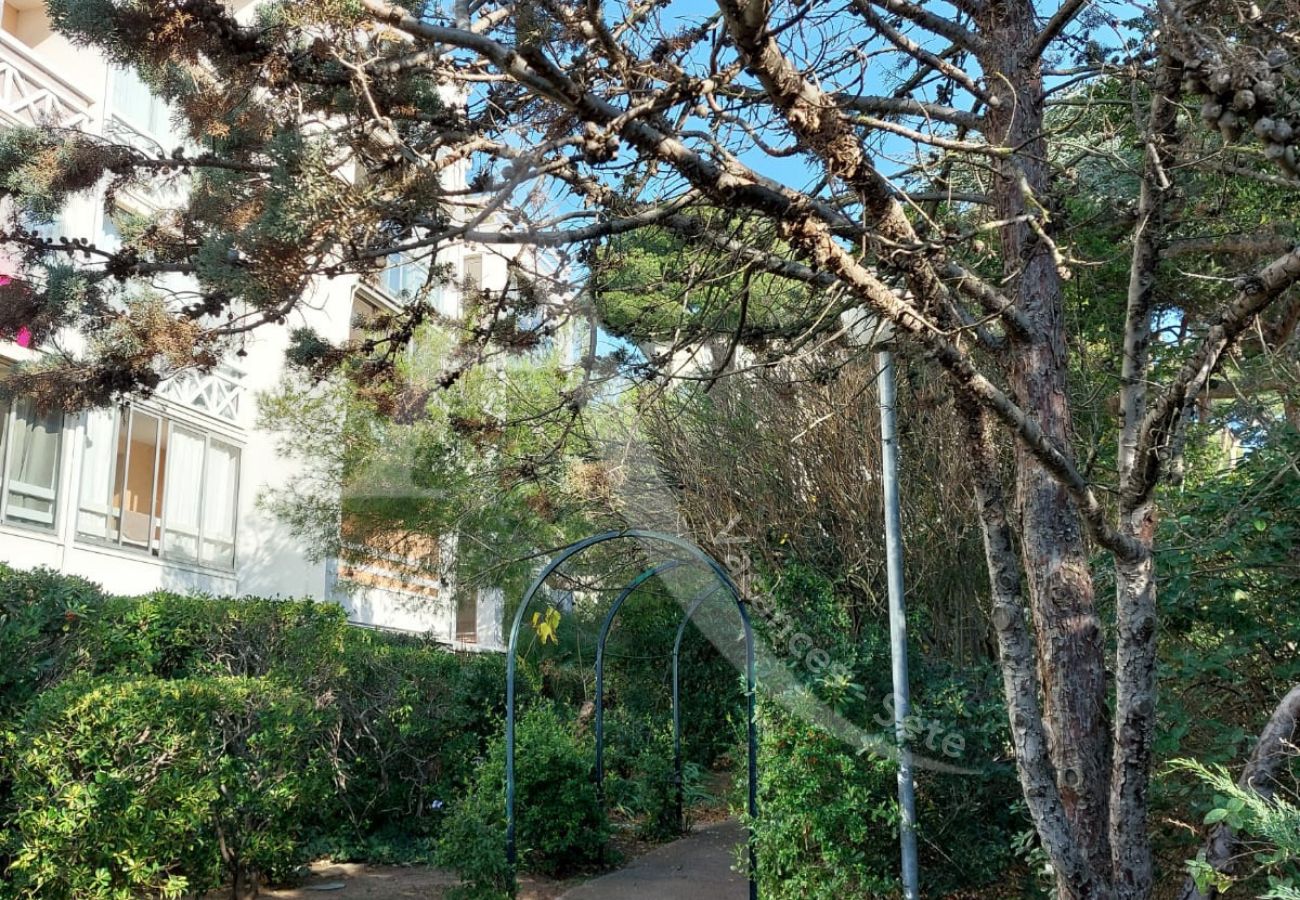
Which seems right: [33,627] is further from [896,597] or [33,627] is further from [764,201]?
[764,201]

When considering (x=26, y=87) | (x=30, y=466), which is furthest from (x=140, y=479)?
(x=26, y=87)

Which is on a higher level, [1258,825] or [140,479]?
[140,479]

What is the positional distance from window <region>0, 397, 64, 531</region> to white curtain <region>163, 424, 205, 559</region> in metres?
2.03

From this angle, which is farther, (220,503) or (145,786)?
(220,503)

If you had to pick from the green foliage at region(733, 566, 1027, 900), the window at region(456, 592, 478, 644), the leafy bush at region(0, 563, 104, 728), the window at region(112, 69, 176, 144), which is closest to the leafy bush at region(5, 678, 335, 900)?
the leafy bush at region(0, 563, 104, 728)

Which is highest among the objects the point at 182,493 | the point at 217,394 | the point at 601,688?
the point at 217,394

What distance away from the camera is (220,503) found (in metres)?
17.0

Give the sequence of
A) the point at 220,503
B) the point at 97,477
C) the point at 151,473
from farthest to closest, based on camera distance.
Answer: the point at 220,503
the point at 151,473
the point at 97,477

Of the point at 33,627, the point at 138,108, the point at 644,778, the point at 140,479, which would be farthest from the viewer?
the point at 138,108

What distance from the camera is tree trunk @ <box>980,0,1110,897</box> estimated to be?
4668 millimetres

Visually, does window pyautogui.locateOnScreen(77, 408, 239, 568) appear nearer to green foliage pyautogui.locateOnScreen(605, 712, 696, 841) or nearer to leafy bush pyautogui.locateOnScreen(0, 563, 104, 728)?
leafy bush pyautogui.locateOnScreen(0, 563, 104, 728)

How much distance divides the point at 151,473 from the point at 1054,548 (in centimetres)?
1372

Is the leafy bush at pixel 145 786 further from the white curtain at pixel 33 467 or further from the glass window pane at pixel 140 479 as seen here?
the glass window pane at pixel 140 479

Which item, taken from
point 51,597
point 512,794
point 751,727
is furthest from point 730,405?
A: point 51,597
